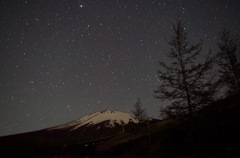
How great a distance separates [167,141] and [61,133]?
4006 inches

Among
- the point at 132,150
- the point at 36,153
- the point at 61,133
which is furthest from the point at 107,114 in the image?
the point at 132,150

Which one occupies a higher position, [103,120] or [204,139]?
[103,120]

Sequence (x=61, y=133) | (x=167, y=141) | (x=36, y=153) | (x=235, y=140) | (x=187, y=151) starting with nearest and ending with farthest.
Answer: (x=235, y=140), (x=187, y=151), (x=167, y=141), (x=36, y=153), (x=61, y=133)

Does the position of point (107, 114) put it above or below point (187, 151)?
above

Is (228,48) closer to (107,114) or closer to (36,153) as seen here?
(36,153)

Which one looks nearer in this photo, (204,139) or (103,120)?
(204,139)

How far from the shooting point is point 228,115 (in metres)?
15.5

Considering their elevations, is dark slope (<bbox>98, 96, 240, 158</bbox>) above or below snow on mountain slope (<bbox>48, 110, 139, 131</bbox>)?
below

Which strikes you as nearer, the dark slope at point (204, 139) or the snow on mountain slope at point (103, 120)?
the dark slope at point (204, 139)


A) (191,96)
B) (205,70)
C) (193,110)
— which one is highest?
(205,70)

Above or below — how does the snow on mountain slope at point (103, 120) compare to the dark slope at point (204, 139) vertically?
above

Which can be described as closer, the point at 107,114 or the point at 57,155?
the point at 57,155

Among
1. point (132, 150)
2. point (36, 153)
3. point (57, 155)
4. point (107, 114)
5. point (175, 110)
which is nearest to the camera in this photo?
point (175, 110)

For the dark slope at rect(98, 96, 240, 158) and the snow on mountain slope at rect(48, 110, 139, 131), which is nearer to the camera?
the dark slope at rect(98, 96, 240, 158)
